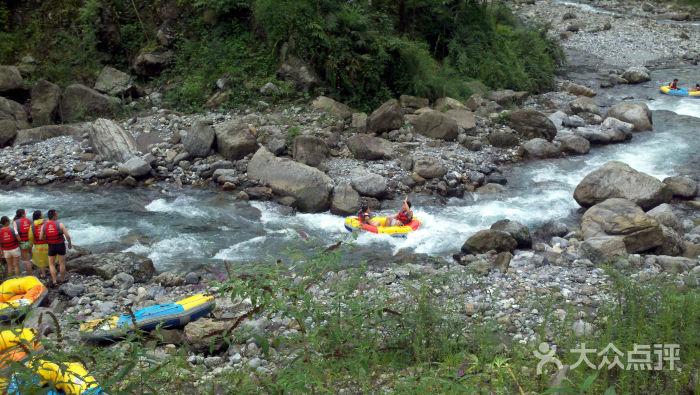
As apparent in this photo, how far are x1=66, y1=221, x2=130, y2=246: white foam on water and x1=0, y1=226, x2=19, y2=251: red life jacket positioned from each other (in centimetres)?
170

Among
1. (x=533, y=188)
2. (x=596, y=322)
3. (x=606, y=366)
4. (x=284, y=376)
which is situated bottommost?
(x=533, y=188)

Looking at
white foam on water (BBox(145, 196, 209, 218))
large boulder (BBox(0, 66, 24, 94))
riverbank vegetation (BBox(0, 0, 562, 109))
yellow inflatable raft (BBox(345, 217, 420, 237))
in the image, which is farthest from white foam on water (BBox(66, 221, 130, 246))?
large boulder (BBox(0, 66, 24, 94))

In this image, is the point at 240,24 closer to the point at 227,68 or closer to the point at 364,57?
the point at 227,68

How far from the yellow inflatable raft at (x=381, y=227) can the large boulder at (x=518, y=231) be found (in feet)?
5.01

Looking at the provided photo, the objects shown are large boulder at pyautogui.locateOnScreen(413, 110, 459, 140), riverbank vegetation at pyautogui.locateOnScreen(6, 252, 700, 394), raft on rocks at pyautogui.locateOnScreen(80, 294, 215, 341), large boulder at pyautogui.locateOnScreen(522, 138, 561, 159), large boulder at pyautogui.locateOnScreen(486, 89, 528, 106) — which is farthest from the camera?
large boulder at pyautogui.locateOnScreen(486, 89, 528, 106)

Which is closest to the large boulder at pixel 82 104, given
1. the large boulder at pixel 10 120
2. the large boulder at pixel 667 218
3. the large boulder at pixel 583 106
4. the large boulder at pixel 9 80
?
the large boulder at pixel 10 120

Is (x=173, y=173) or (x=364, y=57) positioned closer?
(x=173, y=173)

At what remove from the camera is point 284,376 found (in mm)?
4484

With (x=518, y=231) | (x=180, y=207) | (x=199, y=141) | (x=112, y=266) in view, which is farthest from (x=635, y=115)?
(x=112, y=266)

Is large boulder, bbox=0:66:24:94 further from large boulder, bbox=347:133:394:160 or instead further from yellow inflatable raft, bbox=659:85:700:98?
yellow inflatable raft, bbox=659:85:700:98

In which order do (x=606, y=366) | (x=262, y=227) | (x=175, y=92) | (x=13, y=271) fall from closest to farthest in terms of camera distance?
1. (x=606, y=366)
2. (x=13, y=271)
3. (x=262, y=227)
4. (x=175, y=92)

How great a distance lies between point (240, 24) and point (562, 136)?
10.1 m

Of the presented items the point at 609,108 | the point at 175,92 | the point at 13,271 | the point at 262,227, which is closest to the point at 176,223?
the point at 262,227

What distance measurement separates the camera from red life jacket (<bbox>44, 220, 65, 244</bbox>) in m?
10.0
